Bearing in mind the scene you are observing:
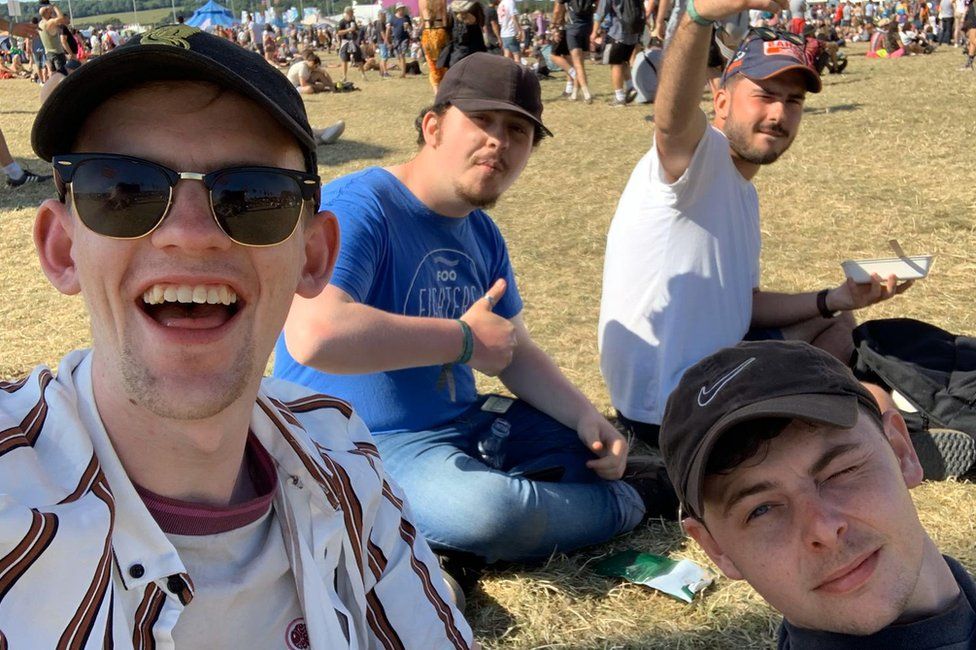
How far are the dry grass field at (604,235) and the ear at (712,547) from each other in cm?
117

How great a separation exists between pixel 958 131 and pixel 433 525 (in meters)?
9.00

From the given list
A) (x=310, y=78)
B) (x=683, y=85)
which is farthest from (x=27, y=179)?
(x=310, y=78)

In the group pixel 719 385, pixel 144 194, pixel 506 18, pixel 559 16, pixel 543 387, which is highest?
pixel 144 194

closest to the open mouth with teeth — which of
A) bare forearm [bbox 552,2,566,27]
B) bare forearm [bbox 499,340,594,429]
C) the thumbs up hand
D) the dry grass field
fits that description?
the thumbs up hand

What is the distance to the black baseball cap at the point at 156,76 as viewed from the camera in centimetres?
134

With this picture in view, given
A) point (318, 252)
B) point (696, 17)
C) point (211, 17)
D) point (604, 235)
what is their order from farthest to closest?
point (211, 17)
point (604, 235)
point (696, 17)
point (318, 252)

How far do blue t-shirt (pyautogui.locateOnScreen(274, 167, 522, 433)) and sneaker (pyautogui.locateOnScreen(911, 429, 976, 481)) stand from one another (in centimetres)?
175

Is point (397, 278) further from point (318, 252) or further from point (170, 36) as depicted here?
point (170, 36)

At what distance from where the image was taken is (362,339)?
2.68 meters

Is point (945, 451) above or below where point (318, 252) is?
below

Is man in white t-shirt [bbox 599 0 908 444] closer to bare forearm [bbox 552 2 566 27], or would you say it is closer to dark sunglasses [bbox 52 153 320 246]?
dark sunglasses [bbox 52 153 320 246]

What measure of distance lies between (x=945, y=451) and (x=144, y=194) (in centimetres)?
313

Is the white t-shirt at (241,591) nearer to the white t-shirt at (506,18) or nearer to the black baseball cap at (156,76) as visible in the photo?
the black baseball cap at (156,76)

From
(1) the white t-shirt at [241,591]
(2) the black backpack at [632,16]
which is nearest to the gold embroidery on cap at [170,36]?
(1) the white t-shirt at [241,591]
